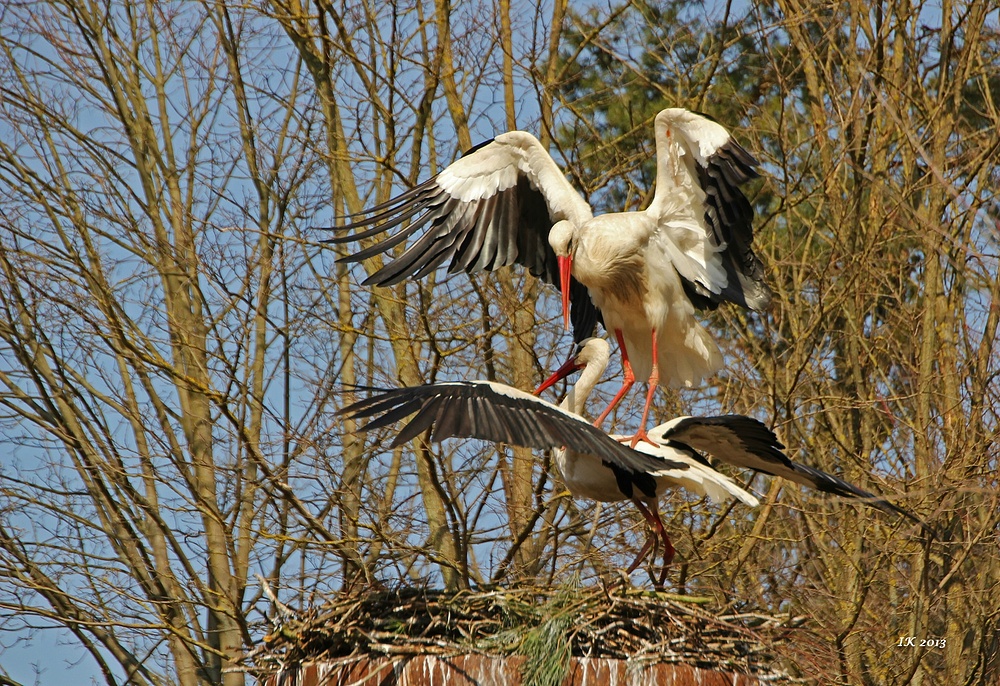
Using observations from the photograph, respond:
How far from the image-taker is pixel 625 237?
860 cm

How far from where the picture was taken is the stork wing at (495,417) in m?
6.42

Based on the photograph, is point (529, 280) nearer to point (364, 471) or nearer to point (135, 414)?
point (364, 471)

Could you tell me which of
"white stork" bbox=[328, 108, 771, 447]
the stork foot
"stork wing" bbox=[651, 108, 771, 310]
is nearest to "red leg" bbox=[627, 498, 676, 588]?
the stork foot

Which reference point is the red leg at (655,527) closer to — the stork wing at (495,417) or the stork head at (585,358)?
the stork wing at (495,417)

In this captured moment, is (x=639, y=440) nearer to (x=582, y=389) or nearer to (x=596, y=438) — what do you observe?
(x=582, y=389)

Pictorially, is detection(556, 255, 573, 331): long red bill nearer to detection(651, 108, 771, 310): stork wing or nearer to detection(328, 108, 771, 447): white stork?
detection(328, 108, 771, 447): white stork

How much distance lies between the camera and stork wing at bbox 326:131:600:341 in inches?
359

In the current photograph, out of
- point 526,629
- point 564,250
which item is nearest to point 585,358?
point 564,250

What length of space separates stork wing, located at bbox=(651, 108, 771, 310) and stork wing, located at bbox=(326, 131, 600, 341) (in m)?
0.62

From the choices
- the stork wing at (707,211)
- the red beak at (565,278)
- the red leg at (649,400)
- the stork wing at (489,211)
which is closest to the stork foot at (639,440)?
the red leg at (649,400)

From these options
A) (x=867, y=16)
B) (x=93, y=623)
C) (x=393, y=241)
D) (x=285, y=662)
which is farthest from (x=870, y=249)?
(x=93, y=623)

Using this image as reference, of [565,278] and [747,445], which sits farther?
[565,278]

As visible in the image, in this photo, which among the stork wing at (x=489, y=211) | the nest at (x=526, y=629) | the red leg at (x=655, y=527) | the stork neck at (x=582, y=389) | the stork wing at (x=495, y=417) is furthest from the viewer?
the stork wing at (x=489, y=211)

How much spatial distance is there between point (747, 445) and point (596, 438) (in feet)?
3.83
